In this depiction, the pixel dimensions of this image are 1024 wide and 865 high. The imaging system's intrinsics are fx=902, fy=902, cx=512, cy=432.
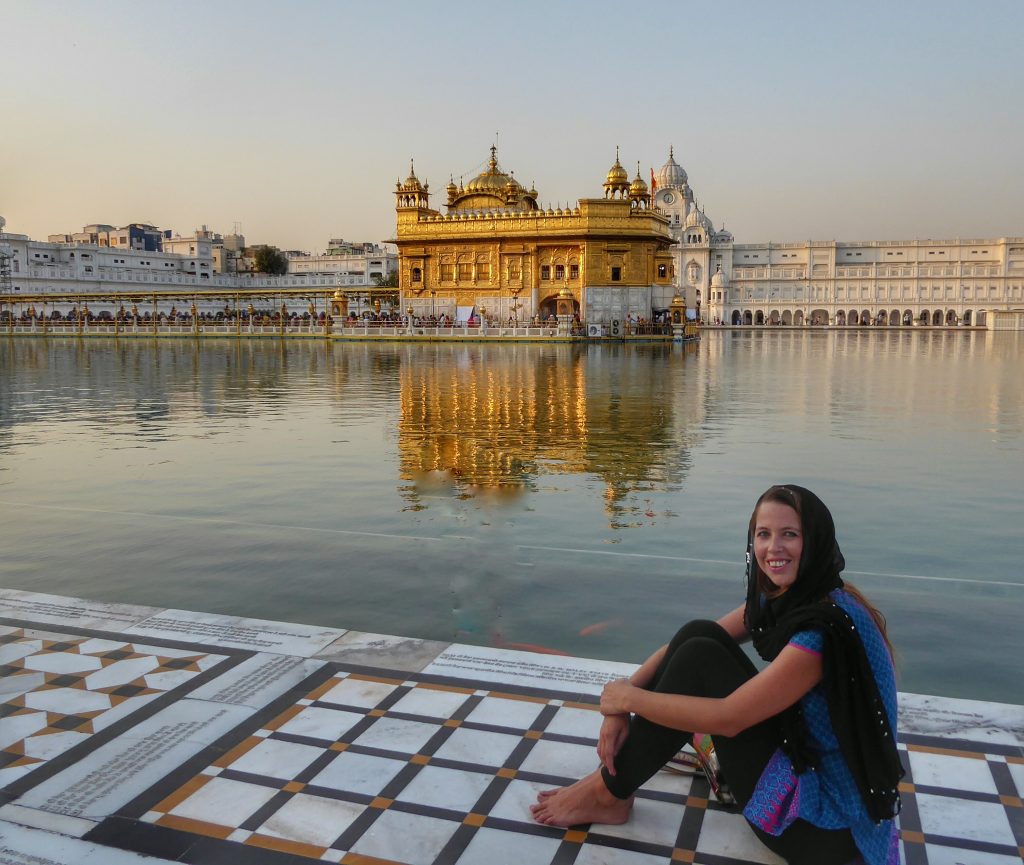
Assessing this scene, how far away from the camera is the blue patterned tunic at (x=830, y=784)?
2420 millimetres

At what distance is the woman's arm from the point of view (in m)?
2.42

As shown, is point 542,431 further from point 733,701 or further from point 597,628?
point 733,701

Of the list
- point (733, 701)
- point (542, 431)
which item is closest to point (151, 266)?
point (542, 431)

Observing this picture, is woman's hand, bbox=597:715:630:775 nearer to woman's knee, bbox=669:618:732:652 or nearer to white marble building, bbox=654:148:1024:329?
woman's knee, bbox=669:618:732:652

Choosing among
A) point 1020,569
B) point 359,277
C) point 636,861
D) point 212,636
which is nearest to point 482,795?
point 636,861

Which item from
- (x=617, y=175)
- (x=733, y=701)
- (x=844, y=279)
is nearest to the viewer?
(x=733, y=701)

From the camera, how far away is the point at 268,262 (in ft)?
403

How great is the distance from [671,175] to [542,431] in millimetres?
118050

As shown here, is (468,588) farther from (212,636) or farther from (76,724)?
(76,724)

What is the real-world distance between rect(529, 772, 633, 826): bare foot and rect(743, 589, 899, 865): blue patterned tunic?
48 cm

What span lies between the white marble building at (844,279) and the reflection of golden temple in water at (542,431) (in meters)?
81.3

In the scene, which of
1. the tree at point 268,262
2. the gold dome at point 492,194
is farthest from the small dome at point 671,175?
the gold dome at point 492,194

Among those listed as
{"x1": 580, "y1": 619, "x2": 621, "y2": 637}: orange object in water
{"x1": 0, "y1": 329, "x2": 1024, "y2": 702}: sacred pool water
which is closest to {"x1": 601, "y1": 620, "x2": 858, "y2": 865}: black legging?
{"x1": 0, "y1": 329, "x2": 1024, "y2": 702}: sacred pool water

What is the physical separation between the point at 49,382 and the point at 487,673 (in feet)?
67.4
